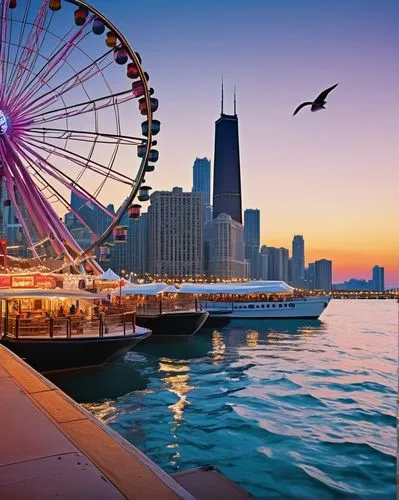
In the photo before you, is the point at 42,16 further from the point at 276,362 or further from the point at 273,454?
the point at 273,454

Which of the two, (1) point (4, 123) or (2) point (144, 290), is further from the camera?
(2) point (144, 290)

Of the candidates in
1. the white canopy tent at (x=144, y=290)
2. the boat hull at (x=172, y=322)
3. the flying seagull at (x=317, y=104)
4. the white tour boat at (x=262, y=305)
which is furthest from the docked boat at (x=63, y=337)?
the white tour boat at (x=262, y=305)

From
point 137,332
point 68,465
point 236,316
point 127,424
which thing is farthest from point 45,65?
point 236,316

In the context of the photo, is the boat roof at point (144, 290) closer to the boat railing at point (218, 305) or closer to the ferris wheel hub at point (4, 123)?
the boat railing at point (218, 305)

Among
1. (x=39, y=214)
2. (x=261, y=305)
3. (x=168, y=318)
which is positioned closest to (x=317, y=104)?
(x=39, y=214)

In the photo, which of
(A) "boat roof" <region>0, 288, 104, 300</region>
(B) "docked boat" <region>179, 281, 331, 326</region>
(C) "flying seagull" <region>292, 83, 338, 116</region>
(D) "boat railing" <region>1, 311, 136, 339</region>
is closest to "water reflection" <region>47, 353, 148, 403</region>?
(D) "boat railing" <region>1, 311, 136, 339</region>

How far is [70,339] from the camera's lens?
19.1 meters

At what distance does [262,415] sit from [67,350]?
875 centimetres

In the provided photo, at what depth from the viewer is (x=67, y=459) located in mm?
4543

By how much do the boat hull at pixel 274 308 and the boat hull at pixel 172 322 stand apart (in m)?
23.5

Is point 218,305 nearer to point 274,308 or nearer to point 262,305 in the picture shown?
point 262,305

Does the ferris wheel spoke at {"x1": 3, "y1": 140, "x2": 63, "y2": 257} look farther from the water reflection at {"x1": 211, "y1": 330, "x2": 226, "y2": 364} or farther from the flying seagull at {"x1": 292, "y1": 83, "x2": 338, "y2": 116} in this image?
the flying seagull at {"x1": 292, "y1": 83, "x2": 338, "y2": 116}

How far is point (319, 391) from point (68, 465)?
15.1m

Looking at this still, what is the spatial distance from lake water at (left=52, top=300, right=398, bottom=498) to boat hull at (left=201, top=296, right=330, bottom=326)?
106ft
